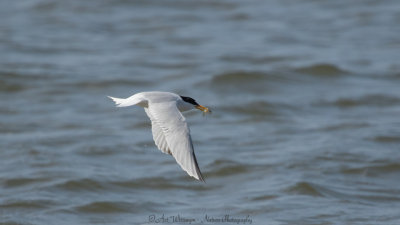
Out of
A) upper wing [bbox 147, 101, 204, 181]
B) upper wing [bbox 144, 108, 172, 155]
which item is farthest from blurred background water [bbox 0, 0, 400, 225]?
upper wing [bbox 147, 101, 204, 181]

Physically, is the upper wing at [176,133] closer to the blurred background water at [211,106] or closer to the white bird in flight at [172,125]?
the white bird in flight at [172,125]

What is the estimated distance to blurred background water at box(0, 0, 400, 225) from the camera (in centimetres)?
774

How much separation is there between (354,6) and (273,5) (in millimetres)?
1831

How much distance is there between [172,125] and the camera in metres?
5.23

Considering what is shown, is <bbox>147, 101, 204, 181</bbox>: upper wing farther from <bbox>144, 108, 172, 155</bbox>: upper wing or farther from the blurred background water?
the blurred background water

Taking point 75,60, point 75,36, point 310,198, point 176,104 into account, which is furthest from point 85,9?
point 176,104

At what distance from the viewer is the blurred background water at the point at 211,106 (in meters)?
7.74

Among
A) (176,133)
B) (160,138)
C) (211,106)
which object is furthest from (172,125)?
(211,106)

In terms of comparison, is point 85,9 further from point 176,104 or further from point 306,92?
point 176,104

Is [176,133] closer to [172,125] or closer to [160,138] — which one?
[172,125]

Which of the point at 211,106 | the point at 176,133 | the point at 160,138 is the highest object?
the point at 176,133

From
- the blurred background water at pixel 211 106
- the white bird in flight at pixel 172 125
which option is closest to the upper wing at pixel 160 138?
the white bird in flight at pixel 172 125

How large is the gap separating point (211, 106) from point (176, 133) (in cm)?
599

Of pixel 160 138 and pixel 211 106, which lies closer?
pixel 160 138
